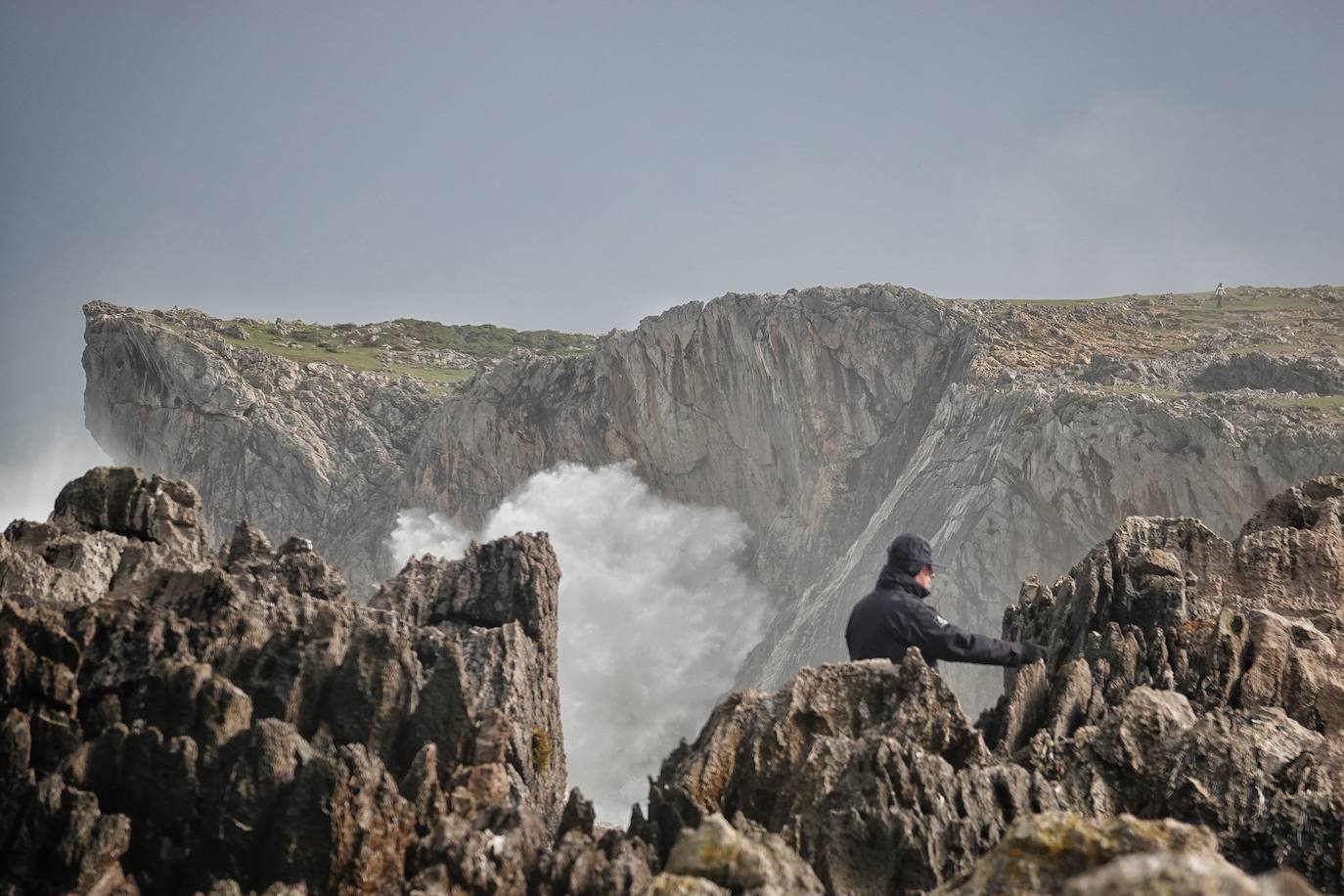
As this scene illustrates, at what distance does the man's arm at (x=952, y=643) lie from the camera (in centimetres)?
1559

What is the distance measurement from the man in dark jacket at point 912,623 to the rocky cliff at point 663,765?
332mm

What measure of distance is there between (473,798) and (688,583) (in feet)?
A: 230

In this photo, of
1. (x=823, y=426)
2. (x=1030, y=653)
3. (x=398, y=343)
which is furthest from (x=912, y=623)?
(x=398, y=343)

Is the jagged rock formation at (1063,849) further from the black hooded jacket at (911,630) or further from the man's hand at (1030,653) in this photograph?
the man's hand at (1030,653)

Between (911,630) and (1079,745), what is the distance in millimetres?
2247

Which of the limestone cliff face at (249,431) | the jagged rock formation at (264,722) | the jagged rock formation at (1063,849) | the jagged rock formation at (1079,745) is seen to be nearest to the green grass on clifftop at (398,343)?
the limestone cliff face at (249,431)

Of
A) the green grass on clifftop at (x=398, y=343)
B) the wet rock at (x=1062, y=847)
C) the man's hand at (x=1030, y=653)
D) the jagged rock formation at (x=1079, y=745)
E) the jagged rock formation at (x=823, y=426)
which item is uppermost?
the green grass on clifftop at (x=398, y=343)

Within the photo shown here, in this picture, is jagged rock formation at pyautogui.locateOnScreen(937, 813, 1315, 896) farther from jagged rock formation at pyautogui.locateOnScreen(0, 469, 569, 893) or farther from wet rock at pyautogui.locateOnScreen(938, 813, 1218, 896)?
jagged rock formation at pyautogui.locateOnScreen(0, 469, 569, 893)

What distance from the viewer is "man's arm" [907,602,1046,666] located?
15.6 meters

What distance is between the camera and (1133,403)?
175 ft

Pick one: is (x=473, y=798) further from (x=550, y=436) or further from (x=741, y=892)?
(x=550, y=436)

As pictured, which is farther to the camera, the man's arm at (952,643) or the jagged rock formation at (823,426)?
the jagged rock formation at (823,426)

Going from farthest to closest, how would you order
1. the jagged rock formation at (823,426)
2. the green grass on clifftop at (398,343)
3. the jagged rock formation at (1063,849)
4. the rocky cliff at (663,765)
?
the green grass on clifftop at (398,343) < the jagged rock formation at (823,426) < the rocky cliff at (663,765) < the jagged rock formation at (1063,849)

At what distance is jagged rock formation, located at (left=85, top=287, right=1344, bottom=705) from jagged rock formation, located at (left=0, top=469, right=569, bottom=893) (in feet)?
108
